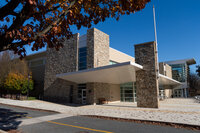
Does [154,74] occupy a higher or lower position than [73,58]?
lower

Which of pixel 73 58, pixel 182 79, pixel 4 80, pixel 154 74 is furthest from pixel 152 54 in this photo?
pixel 182 79

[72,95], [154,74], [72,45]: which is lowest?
[72,95]

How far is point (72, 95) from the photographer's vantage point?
74.2ft

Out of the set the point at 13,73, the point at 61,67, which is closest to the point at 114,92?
the point at 61,67

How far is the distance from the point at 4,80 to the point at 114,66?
2571 cm

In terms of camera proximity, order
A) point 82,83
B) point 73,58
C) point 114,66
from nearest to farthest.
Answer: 1. point 114,66
2. point 82,83
3. point 73,58

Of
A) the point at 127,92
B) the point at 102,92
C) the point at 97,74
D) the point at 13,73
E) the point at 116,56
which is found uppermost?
the point at 116,56

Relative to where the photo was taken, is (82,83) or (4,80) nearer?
(82,83)

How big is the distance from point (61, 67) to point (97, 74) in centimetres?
956

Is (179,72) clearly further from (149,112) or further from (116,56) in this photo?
(149,112)

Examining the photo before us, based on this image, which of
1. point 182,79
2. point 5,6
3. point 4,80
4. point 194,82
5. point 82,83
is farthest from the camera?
point 194,82

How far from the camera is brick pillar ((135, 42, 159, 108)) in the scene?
49.0 ft

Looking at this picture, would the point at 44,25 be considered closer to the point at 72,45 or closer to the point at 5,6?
the point at 5,6

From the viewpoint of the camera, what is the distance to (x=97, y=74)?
17.2 metres
